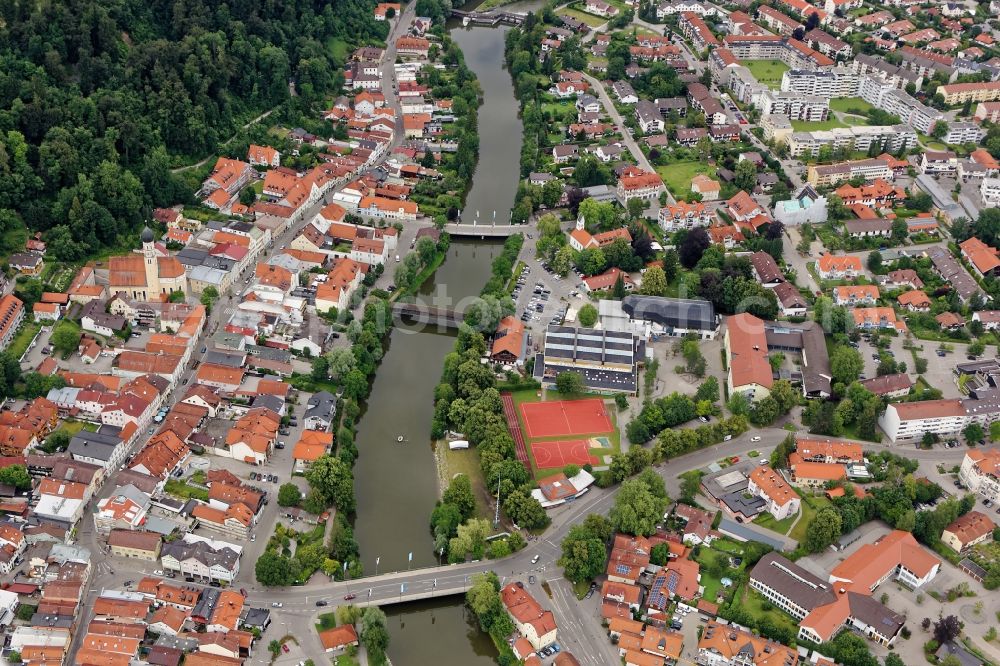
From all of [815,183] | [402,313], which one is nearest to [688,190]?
[815,183]

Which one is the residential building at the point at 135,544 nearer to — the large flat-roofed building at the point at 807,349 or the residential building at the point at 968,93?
the large flat-roofed building at the point at 807,349

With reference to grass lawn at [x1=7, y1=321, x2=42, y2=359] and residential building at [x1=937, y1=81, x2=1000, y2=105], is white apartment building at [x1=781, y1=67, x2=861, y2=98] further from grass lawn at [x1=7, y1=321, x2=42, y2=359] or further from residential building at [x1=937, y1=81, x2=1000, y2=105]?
grass lawn at [x1=7, y1=321, x2=42, y2=359]

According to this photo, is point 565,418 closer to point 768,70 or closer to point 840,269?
point 840,269

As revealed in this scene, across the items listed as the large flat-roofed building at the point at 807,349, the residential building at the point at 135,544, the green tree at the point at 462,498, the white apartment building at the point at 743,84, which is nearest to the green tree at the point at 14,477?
the residential building at the point at 135,544

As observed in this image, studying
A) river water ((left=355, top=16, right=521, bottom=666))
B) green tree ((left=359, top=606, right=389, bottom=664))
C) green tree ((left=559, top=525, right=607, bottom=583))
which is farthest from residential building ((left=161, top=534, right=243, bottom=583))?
green tree ((left=559, top=525, right=607, bottom=583))

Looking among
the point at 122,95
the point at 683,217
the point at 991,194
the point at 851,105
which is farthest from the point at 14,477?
the point at 851,105

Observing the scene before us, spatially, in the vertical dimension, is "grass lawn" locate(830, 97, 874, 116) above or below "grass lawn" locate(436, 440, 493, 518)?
above
